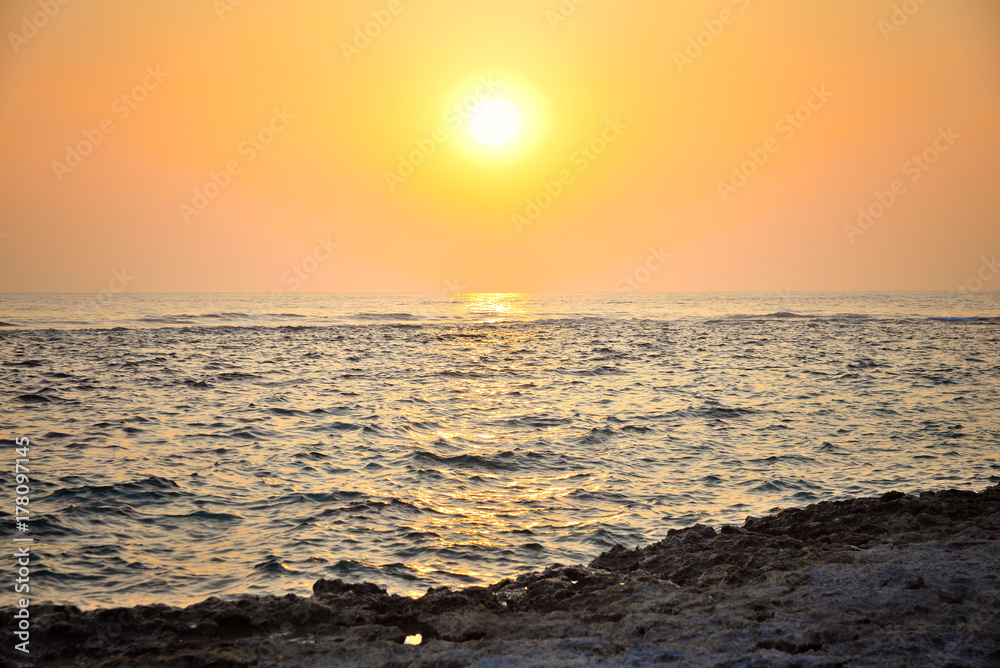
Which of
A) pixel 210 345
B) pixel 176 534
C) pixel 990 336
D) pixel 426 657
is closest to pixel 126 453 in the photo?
pixel 176 534

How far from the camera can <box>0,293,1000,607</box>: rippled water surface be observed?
847 cm

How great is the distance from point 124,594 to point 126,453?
7.62 meters

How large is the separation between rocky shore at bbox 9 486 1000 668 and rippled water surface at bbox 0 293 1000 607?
1786mm

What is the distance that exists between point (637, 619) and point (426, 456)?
360 inches

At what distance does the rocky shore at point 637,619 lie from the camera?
457cm

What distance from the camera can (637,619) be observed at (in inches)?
207

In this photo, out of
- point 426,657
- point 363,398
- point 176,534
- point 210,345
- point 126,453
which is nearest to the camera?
point 426,657

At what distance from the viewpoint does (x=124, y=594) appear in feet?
23.6

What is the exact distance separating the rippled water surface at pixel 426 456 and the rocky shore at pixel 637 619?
70.3 inches

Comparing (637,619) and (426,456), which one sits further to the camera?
(426,456)

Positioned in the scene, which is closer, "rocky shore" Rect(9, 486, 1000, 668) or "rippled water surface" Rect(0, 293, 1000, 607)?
"rocky shore" Rect(9, 486, 1000, 668)

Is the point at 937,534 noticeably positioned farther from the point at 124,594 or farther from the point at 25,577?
the point at 25,577

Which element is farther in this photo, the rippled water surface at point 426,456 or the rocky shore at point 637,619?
the rippled water surface at point 426,456

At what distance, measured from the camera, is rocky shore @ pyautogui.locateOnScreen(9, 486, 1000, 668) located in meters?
4.57
